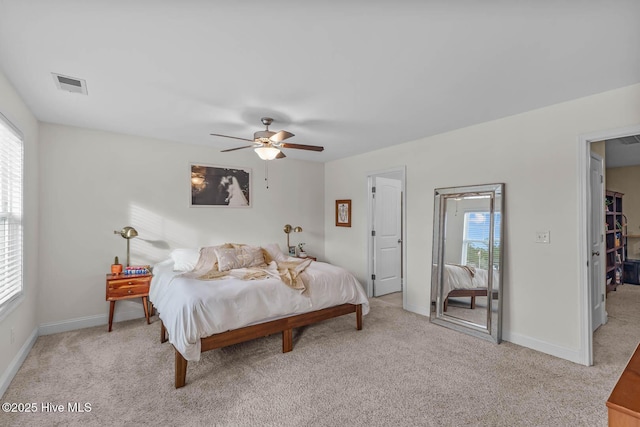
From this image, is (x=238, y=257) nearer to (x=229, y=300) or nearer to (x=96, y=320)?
(x=229, y=300)

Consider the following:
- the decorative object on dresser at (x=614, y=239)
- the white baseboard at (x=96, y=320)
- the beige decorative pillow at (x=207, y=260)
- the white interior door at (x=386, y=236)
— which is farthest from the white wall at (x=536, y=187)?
the white baseboard at (x=96, y=320)

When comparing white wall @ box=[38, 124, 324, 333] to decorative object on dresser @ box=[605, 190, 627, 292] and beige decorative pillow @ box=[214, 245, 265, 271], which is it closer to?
beige decorative pillow @ box=[214, 245, 265, 271]

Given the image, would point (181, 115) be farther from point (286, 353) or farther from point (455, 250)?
point (455, 250)

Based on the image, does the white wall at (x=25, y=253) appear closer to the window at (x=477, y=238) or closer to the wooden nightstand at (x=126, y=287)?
the wooden nightstand at (x=126, y=287)

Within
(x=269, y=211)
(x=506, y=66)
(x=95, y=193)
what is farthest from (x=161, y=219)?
(x=506, y=66)

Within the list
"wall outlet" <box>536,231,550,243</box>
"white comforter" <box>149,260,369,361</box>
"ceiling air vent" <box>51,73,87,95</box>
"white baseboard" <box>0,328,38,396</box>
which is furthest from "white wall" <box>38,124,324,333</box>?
"wall outlet" <box>536,231,550,243</box>

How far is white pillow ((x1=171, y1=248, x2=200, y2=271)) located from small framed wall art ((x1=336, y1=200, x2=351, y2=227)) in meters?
2.52

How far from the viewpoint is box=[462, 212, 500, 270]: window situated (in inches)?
131

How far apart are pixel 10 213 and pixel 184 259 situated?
163 cm

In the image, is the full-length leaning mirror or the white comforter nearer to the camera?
the white comforter

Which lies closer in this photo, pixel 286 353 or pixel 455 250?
pixel 286 353

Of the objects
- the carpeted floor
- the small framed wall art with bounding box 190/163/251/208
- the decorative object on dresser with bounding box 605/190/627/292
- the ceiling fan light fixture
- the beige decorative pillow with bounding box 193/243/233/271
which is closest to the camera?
the carpeted floor

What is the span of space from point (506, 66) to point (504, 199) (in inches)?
62.0

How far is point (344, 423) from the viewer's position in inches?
78.2
